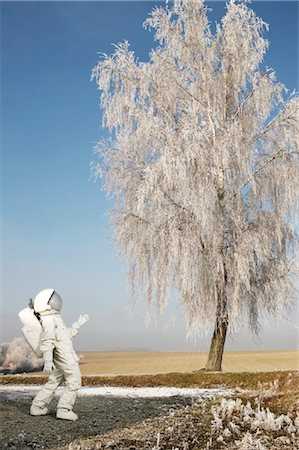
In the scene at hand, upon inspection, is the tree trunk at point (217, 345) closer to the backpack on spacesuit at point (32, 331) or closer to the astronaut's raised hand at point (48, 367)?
the backpack on spacesuit at point (32, 331)

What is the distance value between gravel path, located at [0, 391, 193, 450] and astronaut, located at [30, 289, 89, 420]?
211 mm

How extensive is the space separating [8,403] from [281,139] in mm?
11219

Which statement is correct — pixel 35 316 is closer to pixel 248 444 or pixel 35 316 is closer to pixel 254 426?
pixel 254 426

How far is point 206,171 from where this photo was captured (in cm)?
1552

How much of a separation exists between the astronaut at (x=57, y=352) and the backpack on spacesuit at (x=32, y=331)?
6 centimetres

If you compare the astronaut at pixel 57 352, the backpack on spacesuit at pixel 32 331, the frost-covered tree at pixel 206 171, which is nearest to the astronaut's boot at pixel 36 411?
the astronaut at pixel 57 352

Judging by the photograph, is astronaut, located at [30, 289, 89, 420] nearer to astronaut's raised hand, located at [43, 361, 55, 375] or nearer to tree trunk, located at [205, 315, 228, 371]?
astronaut's raised hand, located at [43, 361, 55, 375]

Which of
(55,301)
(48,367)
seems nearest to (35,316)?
(55,301)

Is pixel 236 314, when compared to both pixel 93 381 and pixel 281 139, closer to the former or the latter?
pixel 93 381

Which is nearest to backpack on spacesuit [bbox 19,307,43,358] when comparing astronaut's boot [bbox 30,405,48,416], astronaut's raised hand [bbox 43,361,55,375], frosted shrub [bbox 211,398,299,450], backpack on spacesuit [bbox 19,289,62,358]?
backpack on spacesuit [bbox 19,289,62,358]

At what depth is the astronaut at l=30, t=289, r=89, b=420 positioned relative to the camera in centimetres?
753

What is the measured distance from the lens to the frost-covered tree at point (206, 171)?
15.4 metres

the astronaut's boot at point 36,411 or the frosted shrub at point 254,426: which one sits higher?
the frosted shrub at point 254,426

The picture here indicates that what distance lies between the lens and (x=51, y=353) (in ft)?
24.3
